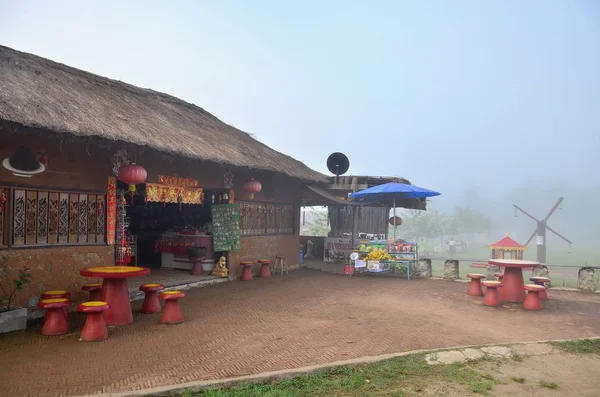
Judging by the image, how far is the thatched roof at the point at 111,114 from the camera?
6.25 m

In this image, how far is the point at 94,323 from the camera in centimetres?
553

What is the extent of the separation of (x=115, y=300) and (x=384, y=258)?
24.0ft

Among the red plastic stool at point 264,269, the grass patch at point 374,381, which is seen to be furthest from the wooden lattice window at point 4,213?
the red plastic stool at point 264,269

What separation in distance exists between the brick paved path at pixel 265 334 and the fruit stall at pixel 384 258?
1950 millimetres

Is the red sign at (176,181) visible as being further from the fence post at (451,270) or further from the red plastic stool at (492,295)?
the fence post at (451,270)

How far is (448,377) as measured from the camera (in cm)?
458

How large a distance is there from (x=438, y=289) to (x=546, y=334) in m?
3.84

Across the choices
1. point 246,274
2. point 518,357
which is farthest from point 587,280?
point 246,274

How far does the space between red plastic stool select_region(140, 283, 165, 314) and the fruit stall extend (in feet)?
19.9

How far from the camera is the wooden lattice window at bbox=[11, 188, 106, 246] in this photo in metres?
6.49

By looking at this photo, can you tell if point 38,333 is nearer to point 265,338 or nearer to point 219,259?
point 265,338

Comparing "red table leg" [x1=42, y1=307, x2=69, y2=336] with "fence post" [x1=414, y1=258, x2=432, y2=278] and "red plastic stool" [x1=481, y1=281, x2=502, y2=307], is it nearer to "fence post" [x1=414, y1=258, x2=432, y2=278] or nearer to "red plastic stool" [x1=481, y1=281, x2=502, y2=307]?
"red plastic stool" [x1=481, y1=281, x2=502, y2=307]

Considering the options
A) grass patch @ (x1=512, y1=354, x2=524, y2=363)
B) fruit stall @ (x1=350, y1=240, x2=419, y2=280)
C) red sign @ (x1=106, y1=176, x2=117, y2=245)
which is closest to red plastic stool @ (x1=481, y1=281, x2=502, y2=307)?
grass patch @ (x1=512, y1=354, x2=524, y2=363)

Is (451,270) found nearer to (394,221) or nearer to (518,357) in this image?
(394,221)
